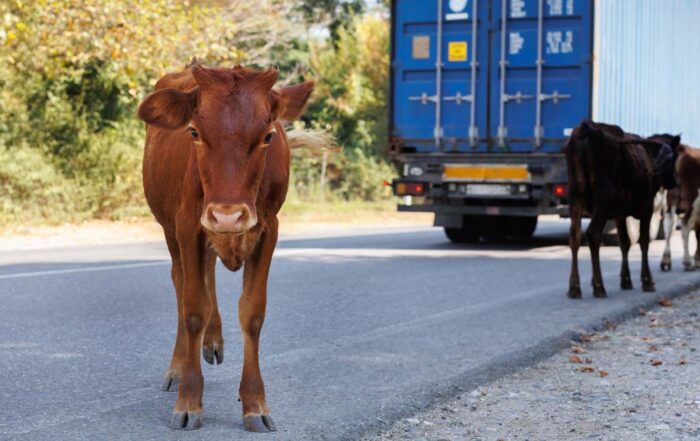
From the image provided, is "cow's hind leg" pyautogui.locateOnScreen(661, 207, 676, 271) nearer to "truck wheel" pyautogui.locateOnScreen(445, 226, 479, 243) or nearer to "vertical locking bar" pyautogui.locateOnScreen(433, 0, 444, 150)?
"vertical locking bar" pyautogui.locateOnScreen(433, 0, 444, 150)

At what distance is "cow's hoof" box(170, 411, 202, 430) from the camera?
5.04m

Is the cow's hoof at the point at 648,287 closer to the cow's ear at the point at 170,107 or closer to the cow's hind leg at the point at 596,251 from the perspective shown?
the cow's hind leg at the point at 596,251

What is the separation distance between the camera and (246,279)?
206 inches

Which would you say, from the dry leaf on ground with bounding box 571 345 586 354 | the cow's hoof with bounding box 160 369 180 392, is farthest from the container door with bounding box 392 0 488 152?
the cow's hoof with bounding box 160 369 180 392

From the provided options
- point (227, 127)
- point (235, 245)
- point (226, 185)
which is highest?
point (227, 127)

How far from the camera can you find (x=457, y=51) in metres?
16.5

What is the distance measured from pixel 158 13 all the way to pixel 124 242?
392cm

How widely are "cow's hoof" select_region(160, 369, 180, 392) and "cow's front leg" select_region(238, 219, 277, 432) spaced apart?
897 millimetres

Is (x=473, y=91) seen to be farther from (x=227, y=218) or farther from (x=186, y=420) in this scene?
(x=227, y=218)

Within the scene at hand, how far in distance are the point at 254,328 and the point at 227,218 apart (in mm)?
816

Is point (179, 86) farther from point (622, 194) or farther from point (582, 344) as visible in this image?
point (622, 194)

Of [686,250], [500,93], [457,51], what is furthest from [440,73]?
[686,250]

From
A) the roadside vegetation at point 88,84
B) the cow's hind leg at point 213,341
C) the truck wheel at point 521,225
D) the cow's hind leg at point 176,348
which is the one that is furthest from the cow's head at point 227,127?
the truck wheel at point 521,225

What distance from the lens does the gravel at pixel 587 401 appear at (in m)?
5.29
